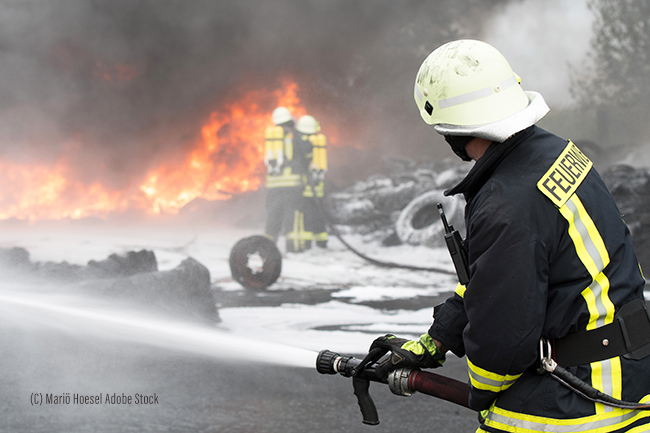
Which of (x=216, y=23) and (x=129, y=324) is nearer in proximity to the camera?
(x=129, y=324)

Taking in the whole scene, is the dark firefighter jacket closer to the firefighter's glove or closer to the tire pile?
the firefighter's glove

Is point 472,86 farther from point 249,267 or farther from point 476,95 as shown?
point 249,267

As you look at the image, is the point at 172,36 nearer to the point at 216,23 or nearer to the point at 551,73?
the point at 216,23

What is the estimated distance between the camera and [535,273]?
1177 millimetres

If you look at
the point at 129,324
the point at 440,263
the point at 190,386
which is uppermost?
the point at 440,263

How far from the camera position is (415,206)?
8156mm

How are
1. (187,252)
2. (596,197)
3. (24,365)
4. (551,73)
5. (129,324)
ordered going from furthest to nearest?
(551,73) → (187,252) → (129,324) → (24,365) → (596,197)

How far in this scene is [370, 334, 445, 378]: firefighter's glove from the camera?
5.17 feet

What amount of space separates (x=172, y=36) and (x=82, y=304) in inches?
165

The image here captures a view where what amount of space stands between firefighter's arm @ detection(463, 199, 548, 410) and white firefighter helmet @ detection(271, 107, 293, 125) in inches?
256

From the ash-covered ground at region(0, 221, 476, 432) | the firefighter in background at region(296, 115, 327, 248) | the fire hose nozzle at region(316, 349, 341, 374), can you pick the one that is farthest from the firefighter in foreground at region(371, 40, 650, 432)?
the firefighter in background at region(296, 115, 327, 248)

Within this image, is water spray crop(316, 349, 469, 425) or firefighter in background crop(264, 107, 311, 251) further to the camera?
firefighter in background crop(264, 107, 311, 251)

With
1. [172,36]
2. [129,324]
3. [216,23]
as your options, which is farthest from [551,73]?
[129,324]

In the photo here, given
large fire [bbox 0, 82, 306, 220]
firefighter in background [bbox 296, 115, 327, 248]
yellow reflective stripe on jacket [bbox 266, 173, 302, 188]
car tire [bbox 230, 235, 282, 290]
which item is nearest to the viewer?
car tire [bbox 230, 235, 282, 290]
